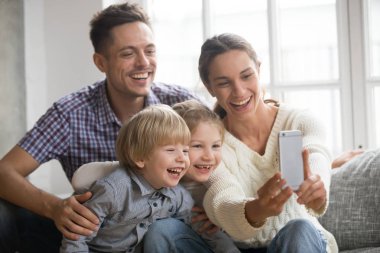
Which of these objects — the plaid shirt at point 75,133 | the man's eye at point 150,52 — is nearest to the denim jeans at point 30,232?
the plaid shirt at point 75,133

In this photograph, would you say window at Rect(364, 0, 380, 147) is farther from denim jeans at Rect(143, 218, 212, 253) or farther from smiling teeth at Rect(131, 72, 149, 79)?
denim jeans at Rect(143, 218, 212, 253)

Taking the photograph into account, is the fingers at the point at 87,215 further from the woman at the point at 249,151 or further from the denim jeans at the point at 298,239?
the denim jeans at the point at 298,239

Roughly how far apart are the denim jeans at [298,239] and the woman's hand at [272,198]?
69mm

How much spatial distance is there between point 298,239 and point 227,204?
0.25 meters

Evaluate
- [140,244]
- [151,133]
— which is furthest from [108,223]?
[151,133]

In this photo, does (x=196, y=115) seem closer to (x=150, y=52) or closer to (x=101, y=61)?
(x=150, y=52)

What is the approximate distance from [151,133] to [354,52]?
5.13ft

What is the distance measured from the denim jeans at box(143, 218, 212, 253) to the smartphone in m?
0.38

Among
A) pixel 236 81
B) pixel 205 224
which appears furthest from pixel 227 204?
pixel 236 81

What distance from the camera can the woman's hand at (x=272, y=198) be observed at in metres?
1.57

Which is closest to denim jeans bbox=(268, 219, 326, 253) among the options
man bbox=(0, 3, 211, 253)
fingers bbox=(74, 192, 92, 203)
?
fingers bbox=(74, 192, 92, 203)

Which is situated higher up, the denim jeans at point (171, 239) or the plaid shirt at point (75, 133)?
the plaid shirt at point (75, 133)

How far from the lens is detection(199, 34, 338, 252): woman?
1739 mm

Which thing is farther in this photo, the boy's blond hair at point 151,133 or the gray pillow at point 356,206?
the gray pillow at point 356,206
